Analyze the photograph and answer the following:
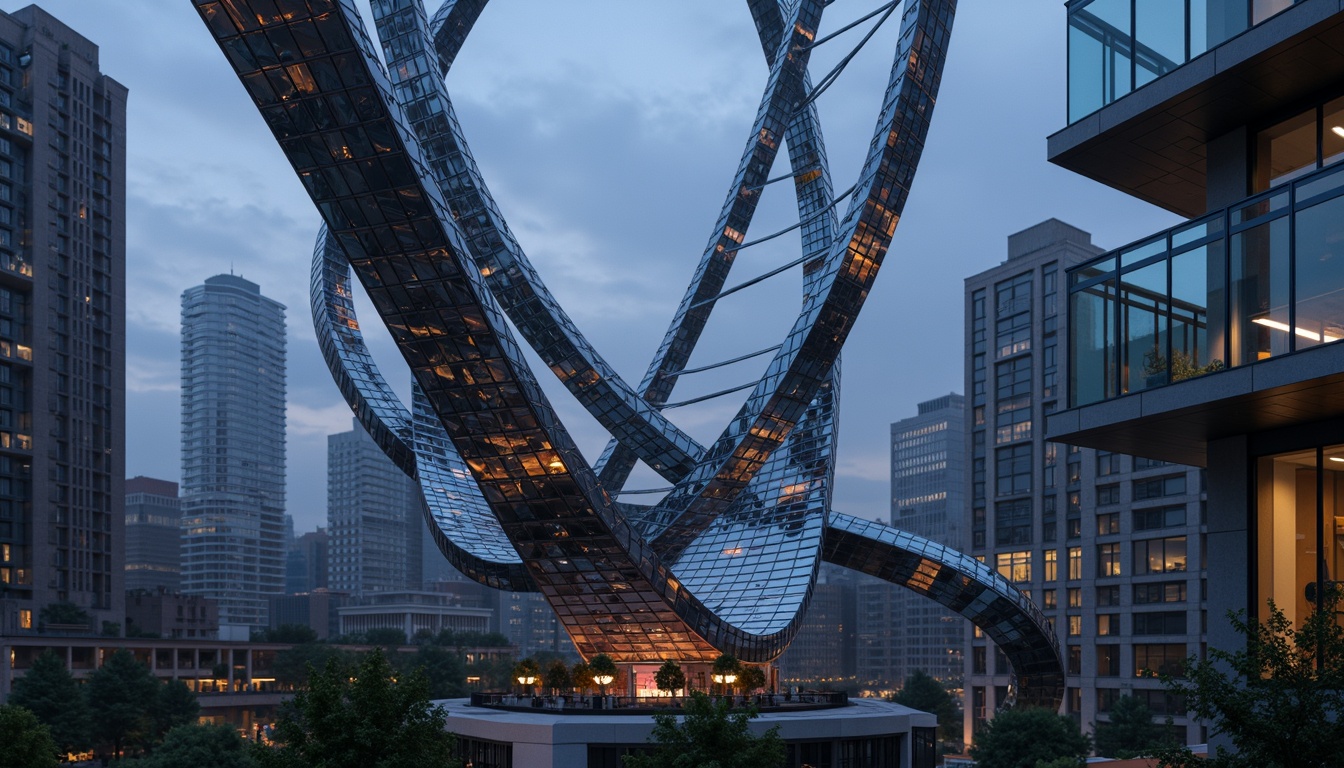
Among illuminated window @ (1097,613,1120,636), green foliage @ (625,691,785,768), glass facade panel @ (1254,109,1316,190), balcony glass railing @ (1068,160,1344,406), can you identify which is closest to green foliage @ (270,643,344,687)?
illuminated window @ (1097,613,1120,636)

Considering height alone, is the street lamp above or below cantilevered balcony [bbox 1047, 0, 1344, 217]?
below

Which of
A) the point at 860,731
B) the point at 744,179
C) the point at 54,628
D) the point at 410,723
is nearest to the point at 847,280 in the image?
the point at 744,179

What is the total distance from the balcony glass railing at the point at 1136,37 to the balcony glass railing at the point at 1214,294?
2.77m

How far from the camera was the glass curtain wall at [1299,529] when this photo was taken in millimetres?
19453

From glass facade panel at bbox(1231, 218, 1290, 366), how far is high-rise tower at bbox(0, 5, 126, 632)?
101 meters

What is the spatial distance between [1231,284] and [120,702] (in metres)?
85.3

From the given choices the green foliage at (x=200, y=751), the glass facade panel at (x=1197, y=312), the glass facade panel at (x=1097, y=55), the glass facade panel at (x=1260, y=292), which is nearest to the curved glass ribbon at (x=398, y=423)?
the green foliage at (x=200, y=751)

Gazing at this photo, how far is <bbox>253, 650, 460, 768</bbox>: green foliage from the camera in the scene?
27.7 meters

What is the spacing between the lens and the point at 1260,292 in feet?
61.8

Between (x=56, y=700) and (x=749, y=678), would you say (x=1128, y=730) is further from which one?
(x=56, y=700)

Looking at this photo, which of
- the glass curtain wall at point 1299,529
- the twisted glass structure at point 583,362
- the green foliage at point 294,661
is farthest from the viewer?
the green foliage at point 294,661

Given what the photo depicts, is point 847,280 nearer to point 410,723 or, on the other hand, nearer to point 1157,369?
point 410,723

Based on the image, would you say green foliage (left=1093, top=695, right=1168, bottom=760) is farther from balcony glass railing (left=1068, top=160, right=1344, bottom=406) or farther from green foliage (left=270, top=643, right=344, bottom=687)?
green foliage (left=270, top=643, right=344, bottom=687)

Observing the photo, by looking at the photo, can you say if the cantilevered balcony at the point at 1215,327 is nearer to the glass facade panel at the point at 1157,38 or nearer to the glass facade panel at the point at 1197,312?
the glass facade panel at the point at 1197,312
